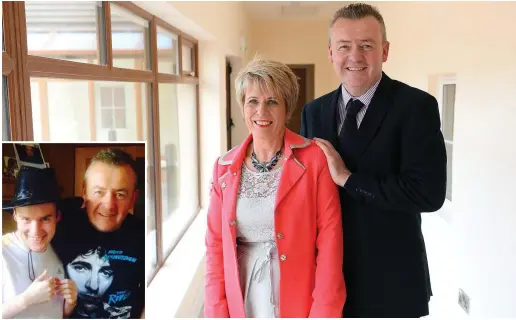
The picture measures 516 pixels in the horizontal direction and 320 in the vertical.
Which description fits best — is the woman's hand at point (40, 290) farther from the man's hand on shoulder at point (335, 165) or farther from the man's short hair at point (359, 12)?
the man's short hair at point (359, 12)

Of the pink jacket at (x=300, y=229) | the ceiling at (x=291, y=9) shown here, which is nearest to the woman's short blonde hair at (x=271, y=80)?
the pink jacket at (x=300, y=229)

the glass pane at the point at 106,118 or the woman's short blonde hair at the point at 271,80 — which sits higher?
the woman's short blonde hair at the point at 271,80

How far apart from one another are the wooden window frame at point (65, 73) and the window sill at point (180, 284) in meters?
0.10

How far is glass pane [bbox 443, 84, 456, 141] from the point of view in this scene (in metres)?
3.54

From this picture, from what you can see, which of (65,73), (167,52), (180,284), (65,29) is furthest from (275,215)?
(167,52)

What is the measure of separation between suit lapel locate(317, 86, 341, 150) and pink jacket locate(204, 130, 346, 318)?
8cm

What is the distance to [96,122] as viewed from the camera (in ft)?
7.48

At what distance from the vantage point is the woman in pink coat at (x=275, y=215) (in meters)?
1.31

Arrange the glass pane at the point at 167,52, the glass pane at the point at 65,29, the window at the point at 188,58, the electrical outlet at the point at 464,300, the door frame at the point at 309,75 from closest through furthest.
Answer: the glass pane at the point at 65,29
the electrical outlet at the point at 464,300
the glass pane at the point at 167,52
the window at the point at 188,58
the door frame at the point at 309,75

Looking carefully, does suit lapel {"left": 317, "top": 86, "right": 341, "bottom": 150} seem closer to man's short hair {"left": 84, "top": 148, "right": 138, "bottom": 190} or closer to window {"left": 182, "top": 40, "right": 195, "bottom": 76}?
man's short hair {"left": 84, "top": 148, "right": 138, "bottom": 190}

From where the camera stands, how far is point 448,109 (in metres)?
3.62

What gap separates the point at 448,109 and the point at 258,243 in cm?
277

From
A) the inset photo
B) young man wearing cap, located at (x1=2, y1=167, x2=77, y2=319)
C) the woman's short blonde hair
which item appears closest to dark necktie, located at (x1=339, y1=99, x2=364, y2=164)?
the woman's short blonde hair

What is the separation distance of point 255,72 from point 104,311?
75cm
